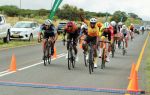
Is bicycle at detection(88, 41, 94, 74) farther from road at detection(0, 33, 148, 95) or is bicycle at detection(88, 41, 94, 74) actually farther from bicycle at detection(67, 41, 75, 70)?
bicycle at detection(67, 41, 75, 70)

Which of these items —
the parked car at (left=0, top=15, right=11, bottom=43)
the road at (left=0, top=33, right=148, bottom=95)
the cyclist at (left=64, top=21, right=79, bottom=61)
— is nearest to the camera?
the road at (left=0, top=33, right=148, bottom=95)

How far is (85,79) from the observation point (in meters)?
15.0

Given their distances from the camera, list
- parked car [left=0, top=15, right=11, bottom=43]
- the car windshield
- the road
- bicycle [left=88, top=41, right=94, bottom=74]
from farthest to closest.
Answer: the car windshield → parked car [left=0, top=15, right=11, bottom=43] → bicycle [left=88, top=41, right=94, bottom=74] → the road

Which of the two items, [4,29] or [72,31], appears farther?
[4,29]

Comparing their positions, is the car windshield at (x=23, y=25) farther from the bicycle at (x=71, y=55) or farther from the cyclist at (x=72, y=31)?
the bicycle at (x=71, y=55)

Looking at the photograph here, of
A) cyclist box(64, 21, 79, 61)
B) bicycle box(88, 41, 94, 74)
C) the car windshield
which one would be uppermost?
cyclist box(64, 21, 79, 61)

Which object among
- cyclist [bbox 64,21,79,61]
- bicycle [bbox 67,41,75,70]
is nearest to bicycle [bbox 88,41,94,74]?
bicycle [bbox 67,41,75,70]

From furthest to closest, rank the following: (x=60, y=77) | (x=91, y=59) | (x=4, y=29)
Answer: (x=4, y=29), (x=91, y=59), (x=60, y=77)

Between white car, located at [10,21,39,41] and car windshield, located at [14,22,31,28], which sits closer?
white car, located at [10,21,39,41]

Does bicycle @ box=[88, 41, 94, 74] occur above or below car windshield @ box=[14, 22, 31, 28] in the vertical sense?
above

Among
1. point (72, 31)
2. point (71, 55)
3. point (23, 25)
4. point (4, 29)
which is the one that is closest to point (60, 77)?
point (71, 55)

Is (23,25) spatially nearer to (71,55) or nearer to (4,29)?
(4,29)

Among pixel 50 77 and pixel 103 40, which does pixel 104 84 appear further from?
pixel 103 40

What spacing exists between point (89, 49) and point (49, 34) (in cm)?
283
